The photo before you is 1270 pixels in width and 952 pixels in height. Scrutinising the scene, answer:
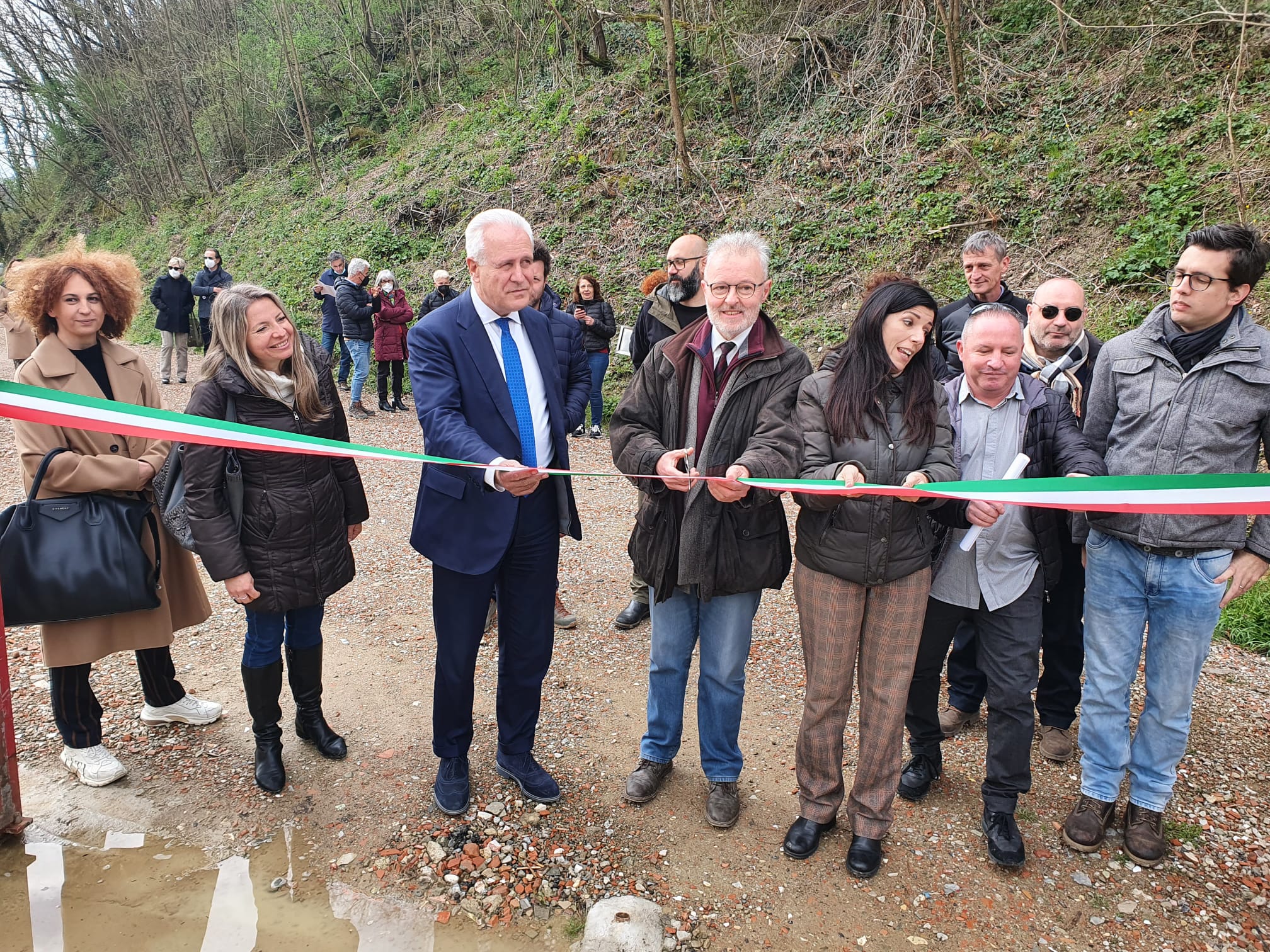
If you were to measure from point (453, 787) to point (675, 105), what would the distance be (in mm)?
12558

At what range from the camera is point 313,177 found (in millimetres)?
23812

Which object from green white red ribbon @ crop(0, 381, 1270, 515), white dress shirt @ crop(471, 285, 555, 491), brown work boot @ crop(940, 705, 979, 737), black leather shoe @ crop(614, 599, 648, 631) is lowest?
brown work boot @ crop(940, 705, 979, 737)

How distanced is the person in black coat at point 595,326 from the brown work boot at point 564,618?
5014 mm

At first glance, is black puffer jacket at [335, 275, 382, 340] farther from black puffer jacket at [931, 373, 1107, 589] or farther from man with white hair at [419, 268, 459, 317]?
black puffer jacket at [931, 373, 1107, 589]

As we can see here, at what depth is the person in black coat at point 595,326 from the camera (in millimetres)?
10391

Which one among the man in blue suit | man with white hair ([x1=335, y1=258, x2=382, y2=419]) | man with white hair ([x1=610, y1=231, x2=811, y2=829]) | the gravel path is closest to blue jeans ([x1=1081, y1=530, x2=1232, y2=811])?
the gravel path

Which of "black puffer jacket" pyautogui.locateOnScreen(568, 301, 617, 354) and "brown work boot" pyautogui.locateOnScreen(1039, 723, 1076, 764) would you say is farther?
"black puffer jacket" pyautogui.locateOnScreen(568, 301, 617, 354)

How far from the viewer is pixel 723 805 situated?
3.43 meters

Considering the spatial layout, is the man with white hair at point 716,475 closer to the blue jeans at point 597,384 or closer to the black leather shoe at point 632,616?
the black leather shoe at point 632,616

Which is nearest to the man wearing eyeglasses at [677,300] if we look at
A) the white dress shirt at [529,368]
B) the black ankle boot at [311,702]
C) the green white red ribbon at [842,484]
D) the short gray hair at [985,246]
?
the short gray hair at [985,246]

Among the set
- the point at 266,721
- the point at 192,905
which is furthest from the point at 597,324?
the point at 192,905

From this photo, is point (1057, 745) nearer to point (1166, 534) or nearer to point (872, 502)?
Answer: point (1166, 534)

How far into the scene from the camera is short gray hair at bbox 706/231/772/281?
3.10 m

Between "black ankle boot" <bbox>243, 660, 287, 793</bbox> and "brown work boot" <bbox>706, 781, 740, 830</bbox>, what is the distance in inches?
77.8
